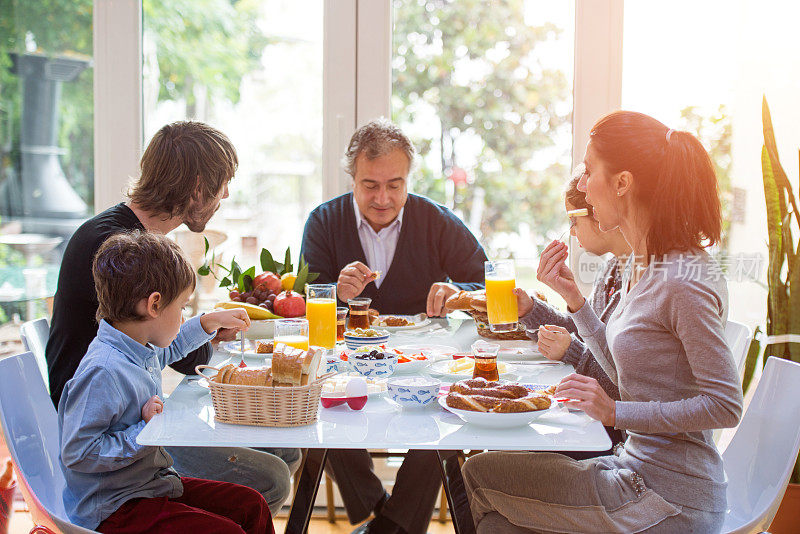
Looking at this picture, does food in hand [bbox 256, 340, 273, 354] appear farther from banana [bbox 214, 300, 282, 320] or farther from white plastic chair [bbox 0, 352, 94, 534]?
white plastic chair [bbox 0, 352, 94, 534]

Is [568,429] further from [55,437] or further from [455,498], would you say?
[55,437]

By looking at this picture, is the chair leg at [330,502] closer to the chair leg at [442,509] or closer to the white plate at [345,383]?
the chair leg at [442,509]

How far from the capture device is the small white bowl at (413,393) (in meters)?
1.48

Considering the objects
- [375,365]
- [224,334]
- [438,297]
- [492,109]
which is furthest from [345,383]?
[492,109]

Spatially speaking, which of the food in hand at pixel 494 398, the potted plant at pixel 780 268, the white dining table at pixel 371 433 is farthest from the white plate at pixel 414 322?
the potted plant at pixel 780 268

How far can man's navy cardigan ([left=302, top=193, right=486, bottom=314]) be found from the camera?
283cm

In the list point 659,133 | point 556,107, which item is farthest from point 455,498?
point 556,107

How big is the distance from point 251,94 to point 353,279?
1.23 metres

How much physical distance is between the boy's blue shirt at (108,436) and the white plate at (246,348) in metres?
0.37

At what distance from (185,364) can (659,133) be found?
1206mm

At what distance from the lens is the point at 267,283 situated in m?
2.26

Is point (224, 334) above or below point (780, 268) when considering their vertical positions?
below

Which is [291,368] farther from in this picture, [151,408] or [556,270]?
[556,270]

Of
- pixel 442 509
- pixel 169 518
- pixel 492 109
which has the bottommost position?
pixel 442 509
